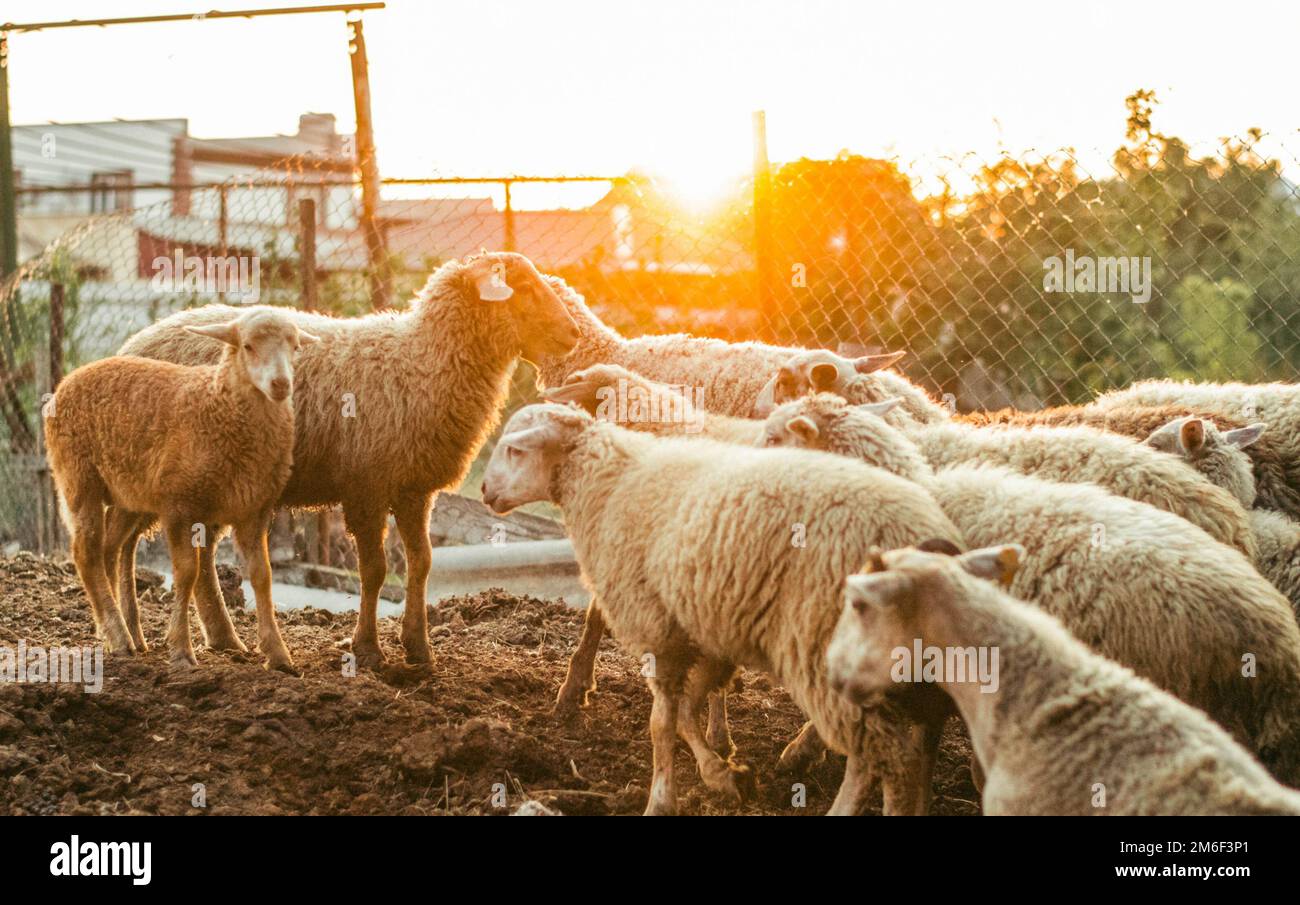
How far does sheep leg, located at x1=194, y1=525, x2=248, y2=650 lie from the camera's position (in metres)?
6.31

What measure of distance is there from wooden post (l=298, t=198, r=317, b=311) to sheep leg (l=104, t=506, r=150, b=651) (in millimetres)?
2250

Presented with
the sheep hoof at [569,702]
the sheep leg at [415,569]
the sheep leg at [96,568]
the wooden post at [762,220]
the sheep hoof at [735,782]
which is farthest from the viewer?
the wooden post at [762,220]

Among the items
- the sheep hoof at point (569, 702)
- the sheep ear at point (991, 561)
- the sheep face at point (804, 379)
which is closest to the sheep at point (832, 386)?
the sheep face at point (804, 379)

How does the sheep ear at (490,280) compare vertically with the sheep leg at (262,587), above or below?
above

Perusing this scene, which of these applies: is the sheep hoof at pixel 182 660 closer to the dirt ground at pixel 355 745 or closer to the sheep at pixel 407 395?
the dirt ground at pixel 355 745

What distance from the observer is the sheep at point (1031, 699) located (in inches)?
125

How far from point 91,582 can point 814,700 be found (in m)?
3.79

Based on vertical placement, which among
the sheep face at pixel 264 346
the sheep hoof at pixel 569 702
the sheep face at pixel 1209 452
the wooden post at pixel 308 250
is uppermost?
the wooden post at pixel 308 250

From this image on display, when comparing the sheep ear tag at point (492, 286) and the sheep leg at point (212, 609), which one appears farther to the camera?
the sheep ear tag at point (492, 286)

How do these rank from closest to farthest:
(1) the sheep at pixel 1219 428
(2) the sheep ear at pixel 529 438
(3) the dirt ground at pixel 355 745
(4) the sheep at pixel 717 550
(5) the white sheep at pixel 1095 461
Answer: (4) the sheep at pixel 717 550, (3) the dirt ground at pixel 355 745, (5) the white sheep at pixel 1095 461, (2) the sheep ear at pixel 529 438, (1) the sheep at pixel 1219 428

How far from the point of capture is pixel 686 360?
261 inches

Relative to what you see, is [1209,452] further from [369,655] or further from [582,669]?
[369,655]

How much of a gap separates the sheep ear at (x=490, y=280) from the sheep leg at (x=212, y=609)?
174 centimetres

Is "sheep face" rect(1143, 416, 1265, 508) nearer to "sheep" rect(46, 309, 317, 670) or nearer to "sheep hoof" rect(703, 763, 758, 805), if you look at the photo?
"sheep hoof" rect(703, 763, 758, 805)
